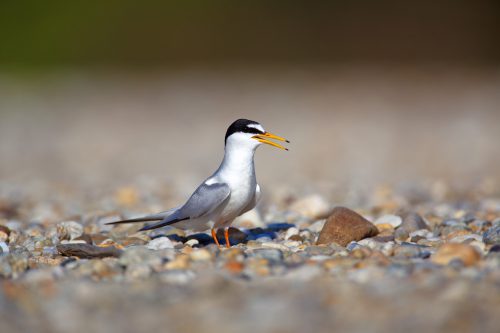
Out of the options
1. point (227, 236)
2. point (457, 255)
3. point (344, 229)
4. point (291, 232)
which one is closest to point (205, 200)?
point (227, 236)

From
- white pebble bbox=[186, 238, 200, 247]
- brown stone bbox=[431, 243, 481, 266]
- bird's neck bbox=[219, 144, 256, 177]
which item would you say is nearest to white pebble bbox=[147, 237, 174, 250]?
white pebble bbox=[186, 238, 200, 247]

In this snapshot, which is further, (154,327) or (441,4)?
(441,4)

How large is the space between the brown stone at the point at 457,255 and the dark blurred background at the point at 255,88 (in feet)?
14.8

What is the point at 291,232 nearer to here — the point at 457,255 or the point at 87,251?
the point at 87,251

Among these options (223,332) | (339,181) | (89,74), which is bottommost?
(223,332)

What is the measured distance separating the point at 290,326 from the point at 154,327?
543 millimetres

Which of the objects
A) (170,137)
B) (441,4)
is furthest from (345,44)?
(170,137)

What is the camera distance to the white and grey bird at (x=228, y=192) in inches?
190

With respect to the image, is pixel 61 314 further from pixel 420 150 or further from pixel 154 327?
pixel 420 150

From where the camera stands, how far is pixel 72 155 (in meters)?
13.0

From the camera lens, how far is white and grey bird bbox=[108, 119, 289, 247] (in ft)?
15.9

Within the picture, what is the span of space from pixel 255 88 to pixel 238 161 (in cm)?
1741

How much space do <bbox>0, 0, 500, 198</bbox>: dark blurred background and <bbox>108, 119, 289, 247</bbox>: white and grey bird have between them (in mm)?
3483

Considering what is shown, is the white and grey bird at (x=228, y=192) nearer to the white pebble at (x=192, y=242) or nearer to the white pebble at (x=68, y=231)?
the white pebble at (x=192, y=242)
